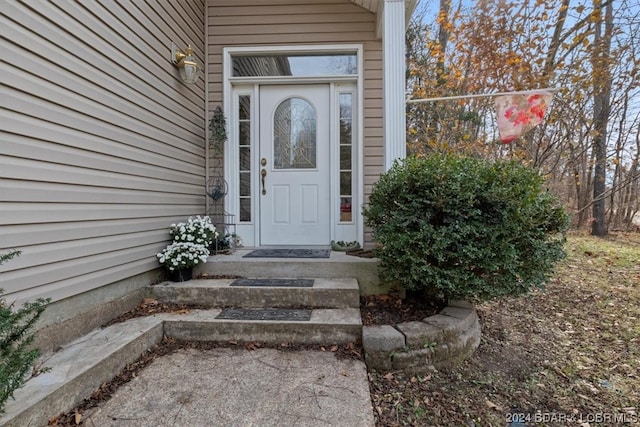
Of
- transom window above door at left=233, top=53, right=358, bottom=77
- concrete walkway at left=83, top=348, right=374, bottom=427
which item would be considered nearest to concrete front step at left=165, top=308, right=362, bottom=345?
concrete walkway at left=83, top=348, right=374, bottom=427

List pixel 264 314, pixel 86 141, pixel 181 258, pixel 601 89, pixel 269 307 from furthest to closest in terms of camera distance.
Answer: pixel 601 89 → pixel 181 258 → pixel 269 307 → pixel 264 314 → pixel 86 141

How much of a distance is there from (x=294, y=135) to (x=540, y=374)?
3029mm

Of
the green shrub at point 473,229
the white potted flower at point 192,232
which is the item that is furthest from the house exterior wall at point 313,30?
the white potted flower at point 192,232

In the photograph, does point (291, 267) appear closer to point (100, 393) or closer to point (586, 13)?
point (100, 393)

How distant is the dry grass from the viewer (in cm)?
166

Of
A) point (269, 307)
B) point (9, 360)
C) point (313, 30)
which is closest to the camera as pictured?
point (9, 360)

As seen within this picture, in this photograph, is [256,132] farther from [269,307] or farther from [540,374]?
[540,374]

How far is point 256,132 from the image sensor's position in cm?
370

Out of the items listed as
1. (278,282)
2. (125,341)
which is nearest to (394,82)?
(278,282)

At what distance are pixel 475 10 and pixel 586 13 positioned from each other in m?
1.48

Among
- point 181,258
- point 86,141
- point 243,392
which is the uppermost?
point 86,141

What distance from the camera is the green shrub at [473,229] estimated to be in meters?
2.09

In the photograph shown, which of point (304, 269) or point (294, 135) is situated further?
point (294, 135)

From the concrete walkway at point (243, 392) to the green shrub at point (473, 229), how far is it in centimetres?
80
